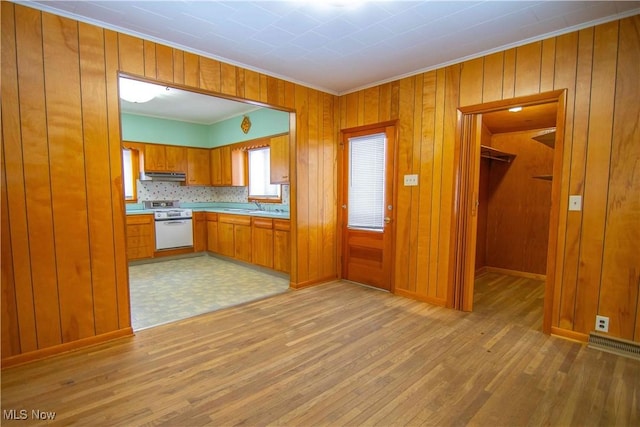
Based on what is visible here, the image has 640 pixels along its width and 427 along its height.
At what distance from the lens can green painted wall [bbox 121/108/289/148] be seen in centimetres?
541

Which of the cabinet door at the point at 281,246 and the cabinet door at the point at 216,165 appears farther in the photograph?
the cabinet door at the point at 216,165

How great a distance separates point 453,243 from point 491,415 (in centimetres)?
187

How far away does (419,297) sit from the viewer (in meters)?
3.75

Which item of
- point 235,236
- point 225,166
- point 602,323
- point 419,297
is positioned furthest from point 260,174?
point 602,323

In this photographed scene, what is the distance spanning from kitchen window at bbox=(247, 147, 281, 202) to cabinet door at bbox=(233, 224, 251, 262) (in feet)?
2.59

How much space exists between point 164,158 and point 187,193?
917 millimetres

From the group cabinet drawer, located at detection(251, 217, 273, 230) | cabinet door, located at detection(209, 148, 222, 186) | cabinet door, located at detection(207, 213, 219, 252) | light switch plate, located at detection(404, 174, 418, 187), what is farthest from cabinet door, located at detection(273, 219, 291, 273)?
cabinet door, located at detection(209, 148, 222, 186)

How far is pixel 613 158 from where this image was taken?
8.31ft

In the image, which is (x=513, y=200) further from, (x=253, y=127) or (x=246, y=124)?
(x=246, y=124)

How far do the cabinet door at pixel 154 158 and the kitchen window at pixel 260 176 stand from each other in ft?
5.54

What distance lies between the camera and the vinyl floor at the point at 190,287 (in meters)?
3.39

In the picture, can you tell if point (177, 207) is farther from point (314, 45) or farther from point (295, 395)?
point (295, 395)

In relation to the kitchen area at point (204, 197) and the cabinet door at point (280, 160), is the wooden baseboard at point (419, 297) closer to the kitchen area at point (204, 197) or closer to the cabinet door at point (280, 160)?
the kitchen area at point (204, 197)
